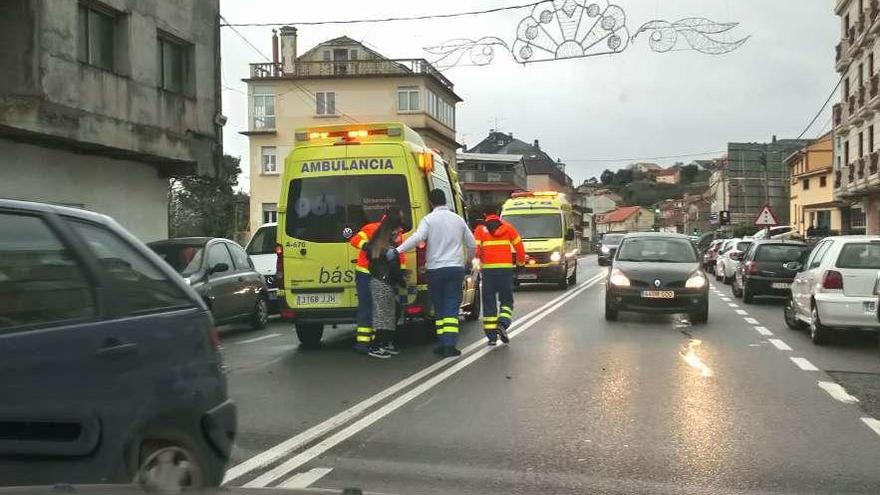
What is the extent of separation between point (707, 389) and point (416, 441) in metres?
3.42

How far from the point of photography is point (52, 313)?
3301 millimetres

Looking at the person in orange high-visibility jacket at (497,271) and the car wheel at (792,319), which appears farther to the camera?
the car wheel at (792,319)

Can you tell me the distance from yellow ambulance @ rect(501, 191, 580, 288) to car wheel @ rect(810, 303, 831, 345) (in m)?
10.9

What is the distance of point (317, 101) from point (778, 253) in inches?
1386

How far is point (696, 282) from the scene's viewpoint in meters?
14.1

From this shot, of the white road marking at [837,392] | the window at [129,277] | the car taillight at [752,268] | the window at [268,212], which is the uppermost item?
the window at [268,212]

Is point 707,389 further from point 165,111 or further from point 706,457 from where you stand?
point 165,111

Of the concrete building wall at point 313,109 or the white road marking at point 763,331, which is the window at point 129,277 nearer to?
the white road marking at point 763,331

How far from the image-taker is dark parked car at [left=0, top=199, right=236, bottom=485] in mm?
3119

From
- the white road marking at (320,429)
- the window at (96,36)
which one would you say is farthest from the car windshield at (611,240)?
the white road marking at (320,429)

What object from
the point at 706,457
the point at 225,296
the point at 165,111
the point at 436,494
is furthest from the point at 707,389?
the point at 165,111

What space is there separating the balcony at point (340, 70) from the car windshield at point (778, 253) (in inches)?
1258

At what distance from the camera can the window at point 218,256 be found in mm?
12630

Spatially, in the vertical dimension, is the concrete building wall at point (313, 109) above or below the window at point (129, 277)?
above
